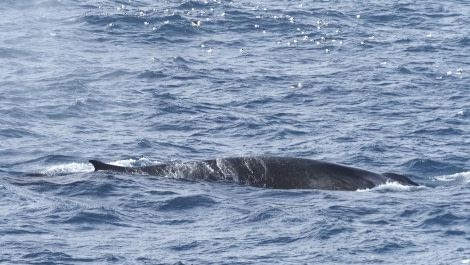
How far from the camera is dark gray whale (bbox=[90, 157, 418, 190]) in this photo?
28875mm

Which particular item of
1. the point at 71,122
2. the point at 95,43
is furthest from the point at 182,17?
the point at 71,122

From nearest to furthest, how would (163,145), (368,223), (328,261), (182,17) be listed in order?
(328,261) → (368,223) → (163,145) → (182,17)

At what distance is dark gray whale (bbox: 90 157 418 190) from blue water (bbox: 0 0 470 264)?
0.46 metres

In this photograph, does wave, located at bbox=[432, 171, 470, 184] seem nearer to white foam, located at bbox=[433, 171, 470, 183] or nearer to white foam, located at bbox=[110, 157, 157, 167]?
white foam, located at bbox=[433, 171, 470, 183]

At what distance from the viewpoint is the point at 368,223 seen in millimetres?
25750

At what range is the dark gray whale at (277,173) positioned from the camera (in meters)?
28.9

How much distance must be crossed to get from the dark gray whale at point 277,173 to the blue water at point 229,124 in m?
0.46

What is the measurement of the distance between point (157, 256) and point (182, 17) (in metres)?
40.5

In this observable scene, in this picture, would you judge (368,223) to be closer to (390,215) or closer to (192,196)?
(390,215)

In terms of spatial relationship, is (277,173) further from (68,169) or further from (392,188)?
(68,169)

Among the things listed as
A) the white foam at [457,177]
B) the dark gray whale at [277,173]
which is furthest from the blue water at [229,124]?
the dark gray whale at [277,173]

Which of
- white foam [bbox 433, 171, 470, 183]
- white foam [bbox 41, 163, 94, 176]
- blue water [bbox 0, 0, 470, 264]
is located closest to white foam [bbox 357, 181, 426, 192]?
blue water [bbox 0, 0, 470, 264]

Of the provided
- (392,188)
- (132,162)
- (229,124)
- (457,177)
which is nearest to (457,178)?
(457,177)

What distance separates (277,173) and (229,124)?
10679 mm
